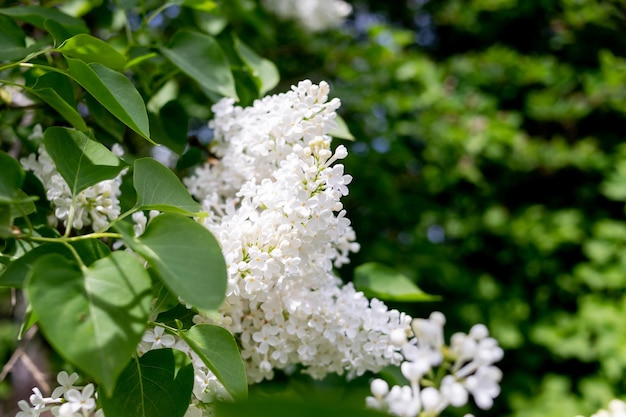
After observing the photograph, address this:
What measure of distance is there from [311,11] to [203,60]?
46.0 inches

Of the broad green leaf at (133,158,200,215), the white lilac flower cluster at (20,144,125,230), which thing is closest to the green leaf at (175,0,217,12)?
the white lilac flower cluster at (20,144,125,230)

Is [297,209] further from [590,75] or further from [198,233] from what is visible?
[590,75]

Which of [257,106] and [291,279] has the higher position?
[257,106]

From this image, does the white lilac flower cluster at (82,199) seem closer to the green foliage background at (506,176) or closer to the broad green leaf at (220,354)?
the broad green leaf at (220,354)

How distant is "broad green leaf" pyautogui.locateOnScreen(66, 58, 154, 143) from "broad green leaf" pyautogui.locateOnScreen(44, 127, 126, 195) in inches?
1.6

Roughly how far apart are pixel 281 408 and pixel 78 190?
359 mm

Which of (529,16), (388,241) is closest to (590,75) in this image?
(529,16)

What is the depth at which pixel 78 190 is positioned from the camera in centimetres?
58

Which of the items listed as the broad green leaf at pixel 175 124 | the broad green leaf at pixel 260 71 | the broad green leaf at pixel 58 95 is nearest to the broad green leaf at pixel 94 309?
the broad green leaf at pixel 58 95

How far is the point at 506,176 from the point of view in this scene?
2.33 metres

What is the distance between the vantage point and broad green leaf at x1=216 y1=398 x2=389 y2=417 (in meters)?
0.32

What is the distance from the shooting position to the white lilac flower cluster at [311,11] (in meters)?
1.95

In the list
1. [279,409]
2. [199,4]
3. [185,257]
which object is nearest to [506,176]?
[199,4]

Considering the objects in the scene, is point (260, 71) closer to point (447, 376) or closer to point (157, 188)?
point (157, 188)
